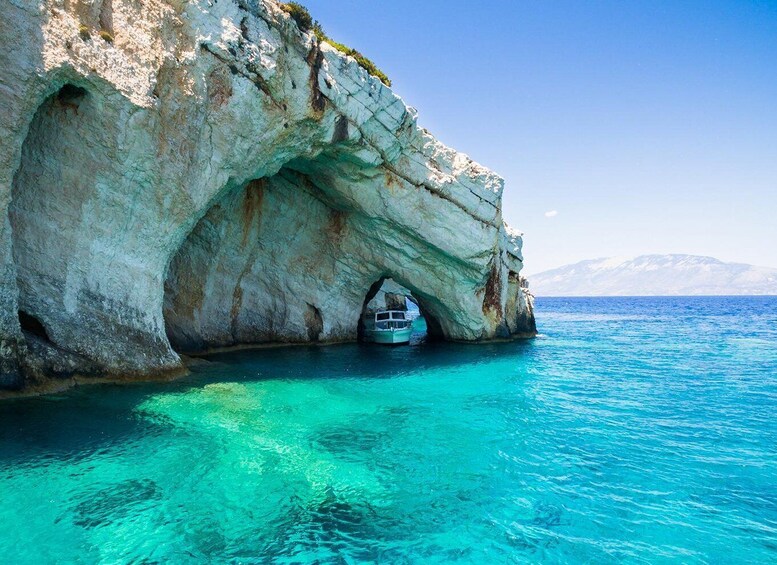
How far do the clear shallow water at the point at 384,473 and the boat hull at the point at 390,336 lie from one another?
15085 mm

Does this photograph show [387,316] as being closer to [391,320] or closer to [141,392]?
[391,320]

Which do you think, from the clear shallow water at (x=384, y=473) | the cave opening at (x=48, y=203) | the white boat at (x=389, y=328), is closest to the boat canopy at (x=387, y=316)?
the white boat at (x=389, y=328)

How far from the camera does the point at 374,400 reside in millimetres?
18000

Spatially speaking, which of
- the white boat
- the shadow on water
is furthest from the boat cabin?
the shadow on water

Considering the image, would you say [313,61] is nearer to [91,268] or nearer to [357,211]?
[357,211]

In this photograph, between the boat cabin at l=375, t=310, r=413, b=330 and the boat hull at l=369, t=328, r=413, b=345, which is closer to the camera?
the boat hull at l=369, t=328, r=413, b=345

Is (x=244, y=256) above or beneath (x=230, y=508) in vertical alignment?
above

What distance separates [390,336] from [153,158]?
2203cm

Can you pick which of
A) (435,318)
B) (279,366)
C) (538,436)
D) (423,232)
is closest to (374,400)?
(538,436)

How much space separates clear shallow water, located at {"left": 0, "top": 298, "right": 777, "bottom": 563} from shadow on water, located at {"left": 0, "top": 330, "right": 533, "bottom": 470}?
91 millimetres

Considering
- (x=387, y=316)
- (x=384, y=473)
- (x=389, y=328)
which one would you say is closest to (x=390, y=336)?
(x=389, y=328)

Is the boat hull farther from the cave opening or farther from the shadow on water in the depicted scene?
the cave opening

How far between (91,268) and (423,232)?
1757 cm

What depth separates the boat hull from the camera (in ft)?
118
